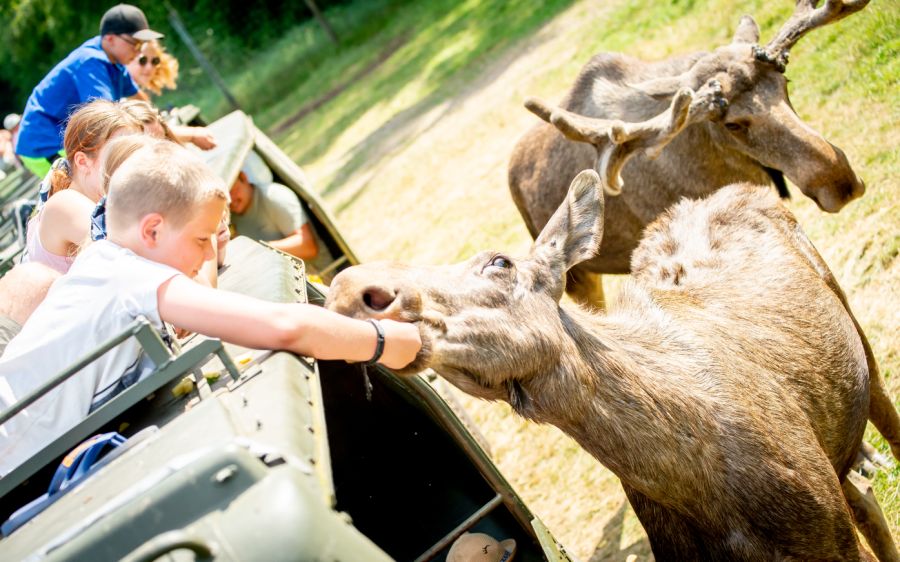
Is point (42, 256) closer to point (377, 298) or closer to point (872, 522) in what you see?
point (377, 298)

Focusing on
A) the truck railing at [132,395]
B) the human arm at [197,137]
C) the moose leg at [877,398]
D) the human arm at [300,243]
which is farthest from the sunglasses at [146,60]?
the moose leg at [877,398]

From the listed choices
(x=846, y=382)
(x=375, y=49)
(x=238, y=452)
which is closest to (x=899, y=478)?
(x=846, y=382)

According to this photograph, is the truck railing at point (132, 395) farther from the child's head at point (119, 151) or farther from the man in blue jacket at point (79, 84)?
the man in blue jacket at point (79, 84)

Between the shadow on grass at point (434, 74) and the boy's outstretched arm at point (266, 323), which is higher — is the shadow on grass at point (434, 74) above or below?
below

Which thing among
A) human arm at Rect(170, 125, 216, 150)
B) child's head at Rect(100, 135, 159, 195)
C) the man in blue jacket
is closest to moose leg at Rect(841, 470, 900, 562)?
child's head at Rect(100, 135, 159, 195)

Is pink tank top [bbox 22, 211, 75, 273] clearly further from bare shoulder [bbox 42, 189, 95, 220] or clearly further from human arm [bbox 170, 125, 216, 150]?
human arm [bbox 170, 125, 216, 150]

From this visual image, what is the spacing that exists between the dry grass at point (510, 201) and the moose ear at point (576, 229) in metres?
1.87

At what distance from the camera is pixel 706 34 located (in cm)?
1014

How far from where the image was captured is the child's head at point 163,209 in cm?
295

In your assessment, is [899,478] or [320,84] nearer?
[899,478]

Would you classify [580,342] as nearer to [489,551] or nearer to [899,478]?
[489,551]

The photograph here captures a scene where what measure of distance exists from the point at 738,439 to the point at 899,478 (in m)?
1.57

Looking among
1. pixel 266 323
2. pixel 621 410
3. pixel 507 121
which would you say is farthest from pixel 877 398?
pixel 507 121

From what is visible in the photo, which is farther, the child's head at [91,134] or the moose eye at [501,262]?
the child's head at [91,134]
